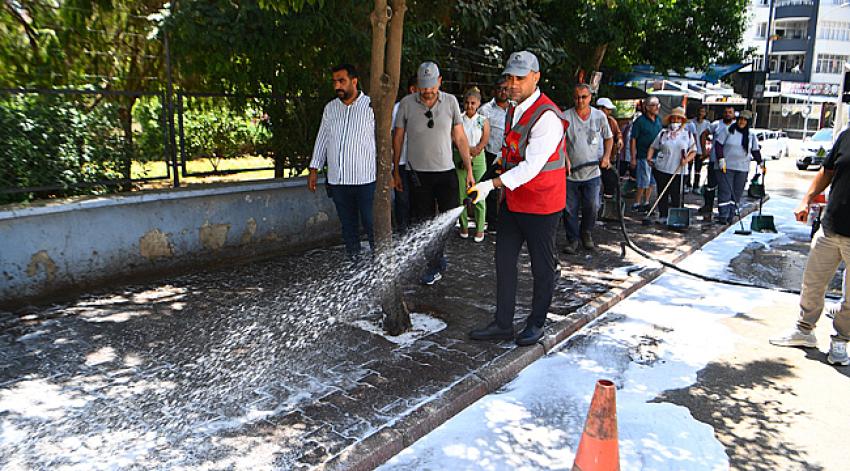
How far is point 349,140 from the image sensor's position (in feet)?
18.2

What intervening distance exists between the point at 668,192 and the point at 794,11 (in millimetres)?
54505

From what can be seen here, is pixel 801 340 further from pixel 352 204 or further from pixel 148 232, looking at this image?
pixel 148 232

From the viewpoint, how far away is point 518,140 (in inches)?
177

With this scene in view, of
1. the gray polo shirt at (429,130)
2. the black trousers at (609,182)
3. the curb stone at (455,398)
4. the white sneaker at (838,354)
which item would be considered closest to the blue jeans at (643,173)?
the black trousers at (609,182)

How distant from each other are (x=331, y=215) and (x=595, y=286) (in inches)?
136

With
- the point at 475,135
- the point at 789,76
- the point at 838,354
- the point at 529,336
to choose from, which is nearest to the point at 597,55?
the point at 475,135

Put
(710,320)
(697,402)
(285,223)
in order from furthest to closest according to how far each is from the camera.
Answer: (285,223) → (710,320) → (697,402)

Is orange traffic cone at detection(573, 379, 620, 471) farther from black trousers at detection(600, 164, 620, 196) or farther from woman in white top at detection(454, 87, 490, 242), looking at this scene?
black trousers at detection(600, 164, 620, 196)

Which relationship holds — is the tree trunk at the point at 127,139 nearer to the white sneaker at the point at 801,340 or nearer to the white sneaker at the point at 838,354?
the white sneaker at the point at 801,340

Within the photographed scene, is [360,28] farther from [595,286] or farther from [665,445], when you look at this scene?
[665,445]

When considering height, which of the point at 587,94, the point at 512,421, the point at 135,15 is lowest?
the point at 512,421

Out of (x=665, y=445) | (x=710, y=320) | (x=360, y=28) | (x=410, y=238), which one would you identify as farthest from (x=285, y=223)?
(x=665, y=445)

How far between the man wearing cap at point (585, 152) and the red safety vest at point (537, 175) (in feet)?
9.58

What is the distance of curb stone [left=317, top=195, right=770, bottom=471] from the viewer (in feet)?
10.8
